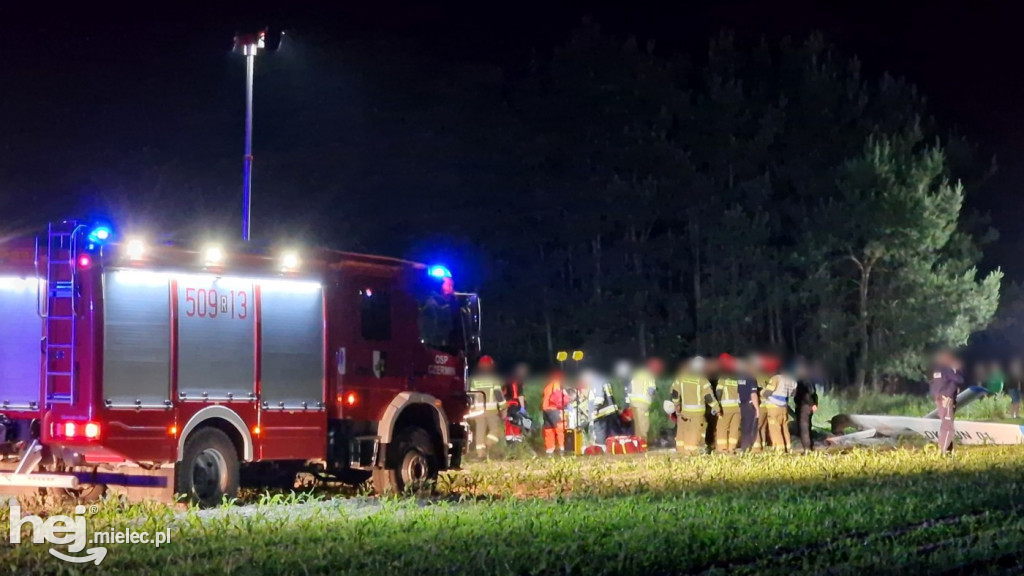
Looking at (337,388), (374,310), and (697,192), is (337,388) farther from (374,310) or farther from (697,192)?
(697,192)

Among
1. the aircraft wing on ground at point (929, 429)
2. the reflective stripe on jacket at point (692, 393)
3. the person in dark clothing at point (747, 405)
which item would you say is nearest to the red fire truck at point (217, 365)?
the reflective stripe on jacket at point (692, 393)

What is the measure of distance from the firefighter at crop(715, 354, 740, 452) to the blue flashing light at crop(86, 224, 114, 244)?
12139 mm

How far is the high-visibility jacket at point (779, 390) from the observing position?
884 inches

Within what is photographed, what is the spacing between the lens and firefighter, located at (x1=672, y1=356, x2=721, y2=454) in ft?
73.1

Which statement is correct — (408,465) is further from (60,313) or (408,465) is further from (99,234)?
(99,234)

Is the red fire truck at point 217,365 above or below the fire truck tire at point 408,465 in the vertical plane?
above

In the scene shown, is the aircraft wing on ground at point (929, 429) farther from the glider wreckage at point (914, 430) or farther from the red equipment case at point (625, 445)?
the red equipment case at point (625, 445)

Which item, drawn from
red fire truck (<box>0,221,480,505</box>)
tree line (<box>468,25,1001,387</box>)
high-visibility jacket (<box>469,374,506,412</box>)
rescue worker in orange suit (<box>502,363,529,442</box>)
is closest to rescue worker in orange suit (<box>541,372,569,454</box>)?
rescue worker in orange suit (<box>502,363,529,442</box>)

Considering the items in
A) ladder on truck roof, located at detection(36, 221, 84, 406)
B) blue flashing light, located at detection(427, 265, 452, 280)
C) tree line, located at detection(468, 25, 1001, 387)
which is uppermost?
tree line, located at detection(468, 25, 1001, 387)

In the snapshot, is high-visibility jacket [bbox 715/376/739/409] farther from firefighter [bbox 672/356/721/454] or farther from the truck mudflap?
the truck mudflap

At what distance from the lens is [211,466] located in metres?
13.8

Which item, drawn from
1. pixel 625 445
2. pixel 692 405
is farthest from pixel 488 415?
pixel 692 405

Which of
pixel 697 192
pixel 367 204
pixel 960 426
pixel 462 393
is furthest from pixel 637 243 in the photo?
pixel 462 393

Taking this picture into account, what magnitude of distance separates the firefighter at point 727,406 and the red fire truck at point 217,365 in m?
7.29
